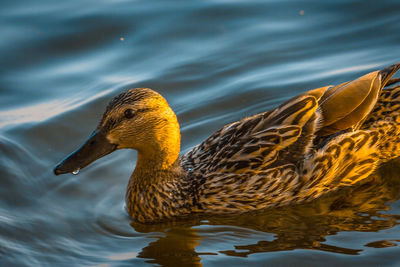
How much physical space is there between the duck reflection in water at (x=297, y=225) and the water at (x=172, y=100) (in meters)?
0.02

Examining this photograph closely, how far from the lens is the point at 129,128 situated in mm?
5809

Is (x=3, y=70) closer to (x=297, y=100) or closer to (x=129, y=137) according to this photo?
(x=129, y=137)

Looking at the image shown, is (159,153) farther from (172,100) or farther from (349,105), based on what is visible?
(172,100)

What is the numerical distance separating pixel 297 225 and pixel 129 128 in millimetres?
1858

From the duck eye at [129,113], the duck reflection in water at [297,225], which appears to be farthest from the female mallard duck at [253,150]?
the duck reflection in water at [297,225]

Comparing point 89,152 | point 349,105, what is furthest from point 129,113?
point 349,105

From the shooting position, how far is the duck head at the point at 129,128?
5.73 m

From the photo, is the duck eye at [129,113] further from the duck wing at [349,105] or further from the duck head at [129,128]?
the duck wing at [349,105]

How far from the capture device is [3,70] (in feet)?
29.9

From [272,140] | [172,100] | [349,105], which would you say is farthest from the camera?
[172,100]

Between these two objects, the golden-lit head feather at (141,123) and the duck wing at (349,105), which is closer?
the golden-lit head feather at (141,123)

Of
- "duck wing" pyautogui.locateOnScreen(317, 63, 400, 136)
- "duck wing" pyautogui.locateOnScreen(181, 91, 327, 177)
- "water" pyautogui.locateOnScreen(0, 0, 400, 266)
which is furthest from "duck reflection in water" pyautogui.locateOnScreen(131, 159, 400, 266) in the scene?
"duck wing" pyautogui.locateOnScreen(317, 63, 400, 136)

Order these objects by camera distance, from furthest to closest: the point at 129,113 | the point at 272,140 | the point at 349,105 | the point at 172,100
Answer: the point at 172,100, the point at 349,105, the point at 272,140, the point at 129,113

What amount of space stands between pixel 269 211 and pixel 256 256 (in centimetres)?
86
